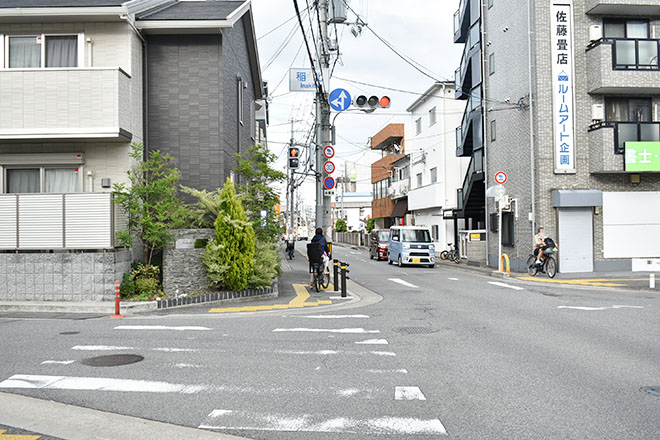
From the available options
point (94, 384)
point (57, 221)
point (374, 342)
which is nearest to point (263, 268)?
point (57, 221)

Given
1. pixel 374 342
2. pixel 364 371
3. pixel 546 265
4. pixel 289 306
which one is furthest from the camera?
pixel 546 265

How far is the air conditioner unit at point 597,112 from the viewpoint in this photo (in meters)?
21.5

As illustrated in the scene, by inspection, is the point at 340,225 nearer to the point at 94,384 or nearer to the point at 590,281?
the point at 590,281

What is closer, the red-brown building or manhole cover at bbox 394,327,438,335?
manhole cover at bbox 394,327,438,335

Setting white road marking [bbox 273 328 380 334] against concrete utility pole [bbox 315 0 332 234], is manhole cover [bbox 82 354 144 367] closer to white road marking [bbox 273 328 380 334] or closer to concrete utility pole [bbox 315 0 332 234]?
white road marking [bbox 273 328 380 334]

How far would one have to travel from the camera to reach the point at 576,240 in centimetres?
2134

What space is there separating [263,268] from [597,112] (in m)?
15.7

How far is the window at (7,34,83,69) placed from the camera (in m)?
14.3

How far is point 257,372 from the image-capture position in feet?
21.7

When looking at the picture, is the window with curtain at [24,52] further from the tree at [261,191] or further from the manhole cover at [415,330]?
the manhole cover at [415,330]

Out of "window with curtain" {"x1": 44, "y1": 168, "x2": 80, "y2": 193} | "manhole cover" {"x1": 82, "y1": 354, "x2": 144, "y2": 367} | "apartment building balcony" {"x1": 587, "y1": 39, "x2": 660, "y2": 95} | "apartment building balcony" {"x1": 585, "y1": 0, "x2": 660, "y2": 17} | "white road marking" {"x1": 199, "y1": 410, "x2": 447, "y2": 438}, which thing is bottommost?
"white road marking" {"x1": 199, "y1": 410, "x2": 447, "y2": 438}

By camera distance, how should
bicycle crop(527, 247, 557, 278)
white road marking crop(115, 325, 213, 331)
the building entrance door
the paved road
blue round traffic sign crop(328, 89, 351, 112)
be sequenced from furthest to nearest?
the building entrance door < bicycle crop(527, 247, 557, 278) < blue round traffic sign crop(328, 89, 351, 112) < white road marking crop(115, 325, 213, 331) < the paved road

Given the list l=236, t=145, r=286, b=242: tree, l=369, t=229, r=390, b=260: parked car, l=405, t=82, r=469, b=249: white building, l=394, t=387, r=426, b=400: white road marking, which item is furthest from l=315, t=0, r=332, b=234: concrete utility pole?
l=405, t=82, r=469, b=249: white building

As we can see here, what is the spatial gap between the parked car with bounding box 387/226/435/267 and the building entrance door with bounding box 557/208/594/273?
7349 mm
